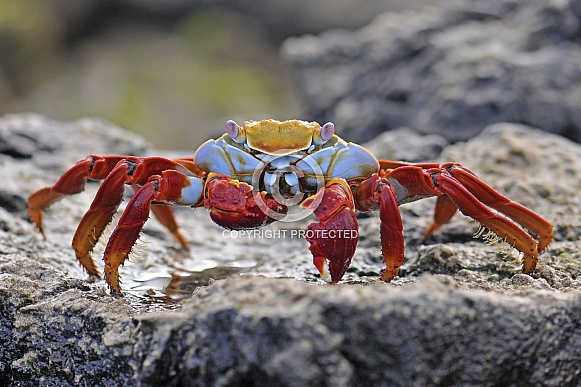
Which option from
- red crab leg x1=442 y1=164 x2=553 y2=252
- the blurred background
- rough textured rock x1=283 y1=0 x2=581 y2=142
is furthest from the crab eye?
the blurred background

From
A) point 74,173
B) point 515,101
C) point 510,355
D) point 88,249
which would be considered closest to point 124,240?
point 88,249

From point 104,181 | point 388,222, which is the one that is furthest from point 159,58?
point 388,222

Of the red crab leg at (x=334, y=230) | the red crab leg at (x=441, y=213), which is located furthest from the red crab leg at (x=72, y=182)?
the red crab leg at (x=441, y=213)

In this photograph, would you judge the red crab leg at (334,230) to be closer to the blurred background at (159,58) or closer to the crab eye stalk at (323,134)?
the crab eye stalk at (323,134)

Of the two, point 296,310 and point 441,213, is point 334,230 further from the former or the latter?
point 441,213

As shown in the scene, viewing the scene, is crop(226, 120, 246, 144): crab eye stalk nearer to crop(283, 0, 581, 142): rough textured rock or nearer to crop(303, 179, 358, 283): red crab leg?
crop(303, 179, 358, 283): red crab leg

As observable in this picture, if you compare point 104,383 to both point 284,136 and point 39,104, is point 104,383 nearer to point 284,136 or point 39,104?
point 284,136
